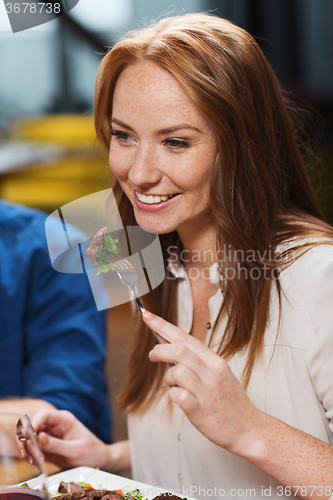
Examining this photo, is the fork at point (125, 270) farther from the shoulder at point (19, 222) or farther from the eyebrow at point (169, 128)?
the shoulder at point (19, 222)

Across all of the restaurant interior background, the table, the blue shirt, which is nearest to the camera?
the table

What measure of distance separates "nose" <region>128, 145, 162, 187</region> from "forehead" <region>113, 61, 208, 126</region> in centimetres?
3

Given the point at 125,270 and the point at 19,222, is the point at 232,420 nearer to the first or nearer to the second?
the point at 125,270

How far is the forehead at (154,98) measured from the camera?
559 mm

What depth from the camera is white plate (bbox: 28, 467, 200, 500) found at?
52 cm

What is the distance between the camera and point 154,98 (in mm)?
560

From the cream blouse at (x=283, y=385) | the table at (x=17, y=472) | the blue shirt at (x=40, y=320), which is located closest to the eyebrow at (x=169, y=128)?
Answer: the cream blouse at (x=283, y=385)

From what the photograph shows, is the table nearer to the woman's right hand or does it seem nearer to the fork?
the fork

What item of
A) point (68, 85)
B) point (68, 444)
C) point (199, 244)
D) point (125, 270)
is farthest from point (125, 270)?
point (68, 85)

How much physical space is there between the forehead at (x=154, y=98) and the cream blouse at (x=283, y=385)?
9.5 inches
